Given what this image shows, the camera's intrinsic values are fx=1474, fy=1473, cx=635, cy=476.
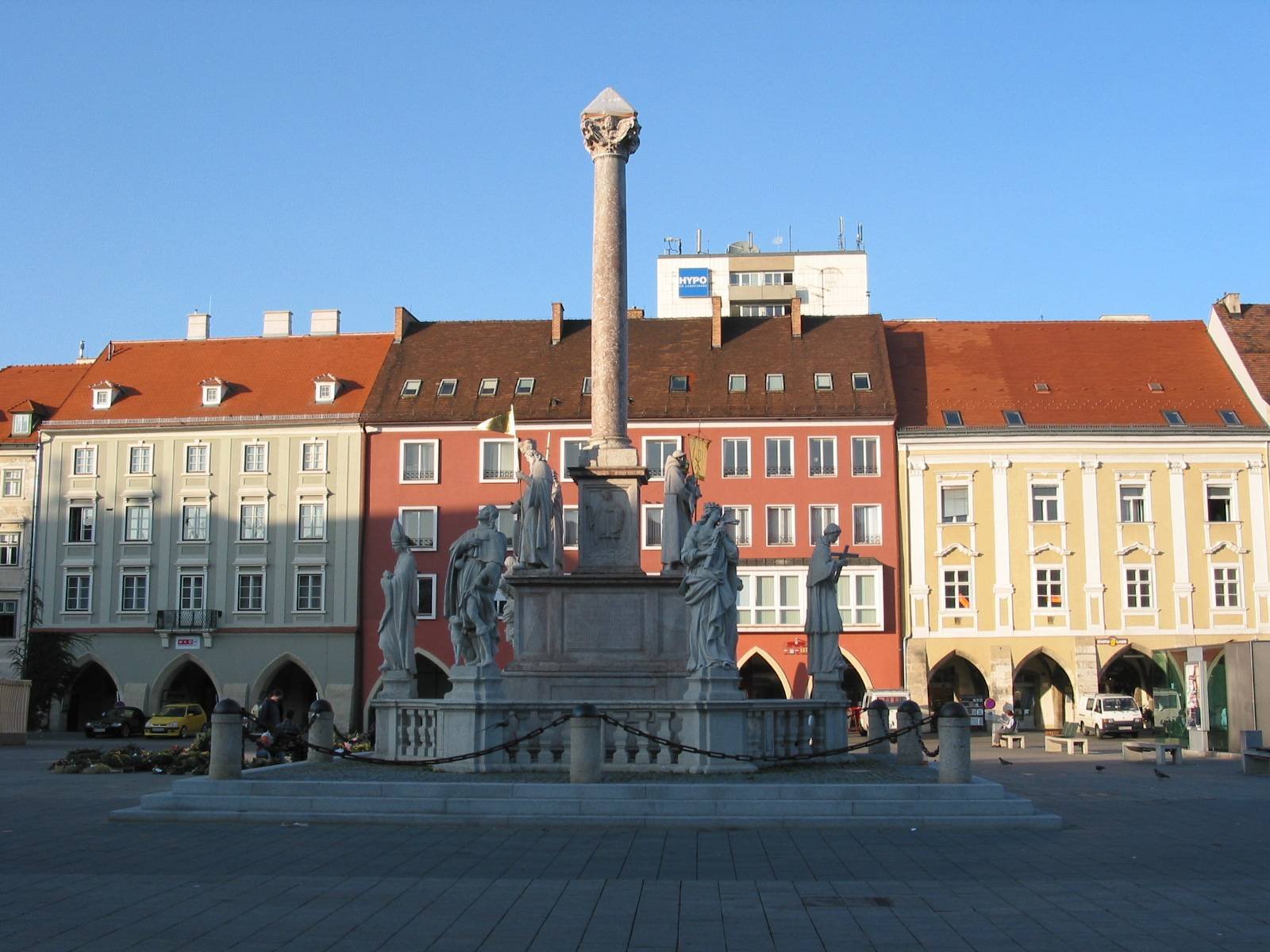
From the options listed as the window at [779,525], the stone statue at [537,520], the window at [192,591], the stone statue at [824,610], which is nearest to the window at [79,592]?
the window at [192,591]

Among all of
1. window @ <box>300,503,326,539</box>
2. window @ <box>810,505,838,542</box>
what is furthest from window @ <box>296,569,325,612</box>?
window @ <box>810,505,838,542</box>

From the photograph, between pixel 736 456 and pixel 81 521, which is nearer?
pixel 736 456

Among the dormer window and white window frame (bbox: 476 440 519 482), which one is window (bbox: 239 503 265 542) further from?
white window frame (bbox: 476 440 519 482)

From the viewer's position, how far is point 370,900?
10.7 m

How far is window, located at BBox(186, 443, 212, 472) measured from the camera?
5206 cm

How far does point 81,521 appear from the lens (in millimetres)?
52281

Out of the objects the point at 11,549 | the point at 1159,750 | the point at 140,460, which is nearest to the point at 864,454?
the point at 1159,750

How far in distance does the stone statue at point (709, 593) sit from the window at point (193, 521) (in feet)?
121

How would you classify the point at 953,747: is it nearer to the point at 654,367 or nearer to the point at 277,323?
the point at 654,367

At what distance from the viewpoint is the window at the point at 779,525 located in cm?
4881

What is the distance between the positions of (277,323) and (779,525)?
74.0 feet

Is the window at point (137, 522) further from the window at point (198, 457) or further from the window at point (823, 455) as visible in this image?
the window at point (823, 455)

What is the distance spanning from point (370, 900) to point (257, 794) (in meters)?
5.79

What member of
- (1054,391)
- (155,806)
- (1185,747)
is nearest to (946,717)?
(155,806)
